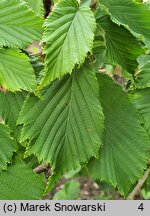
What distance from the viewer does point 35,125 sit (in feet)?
2.85

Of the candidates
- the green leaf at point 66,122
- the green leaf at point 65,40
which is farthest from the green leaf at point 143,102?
the green leaf at point 65,40

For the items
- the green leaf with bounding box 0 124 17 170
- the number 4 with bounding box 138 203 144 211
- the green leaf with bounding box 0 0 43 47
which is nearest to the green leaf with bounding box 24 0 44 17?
the green leaf with bounding box 0 0 43 47

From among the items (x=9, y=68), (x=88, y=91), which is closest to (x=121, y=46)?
(x=88, y=91)

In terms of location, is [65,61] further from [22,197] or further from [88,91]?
[22,197]

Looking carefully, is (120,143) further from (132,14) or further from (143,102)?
(132,14)

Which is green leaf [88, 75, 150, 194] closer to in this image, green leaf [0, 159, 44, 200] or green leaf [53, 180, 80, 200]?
green leaf [0, 159, 44, 200]

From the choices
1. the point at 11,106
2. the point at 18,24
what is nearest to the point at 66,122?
the point at 11,106

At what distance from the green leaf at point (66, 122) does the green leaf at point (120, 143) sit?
0.07m

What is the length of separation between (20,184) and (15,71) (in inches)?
11.1

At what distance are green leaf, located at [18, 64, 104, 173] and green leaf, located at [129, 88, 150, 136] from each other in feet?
0.42

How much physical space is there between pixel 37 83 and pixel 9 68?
0.07m

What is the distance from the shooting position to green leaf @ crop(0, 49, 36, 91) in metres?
0.81

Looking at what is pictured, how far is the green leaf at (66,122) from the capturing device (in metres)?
0.86

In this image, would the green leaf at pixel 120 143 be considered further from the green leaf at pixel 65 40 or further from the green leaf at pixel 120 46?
the green leaf at pixel 65 40
